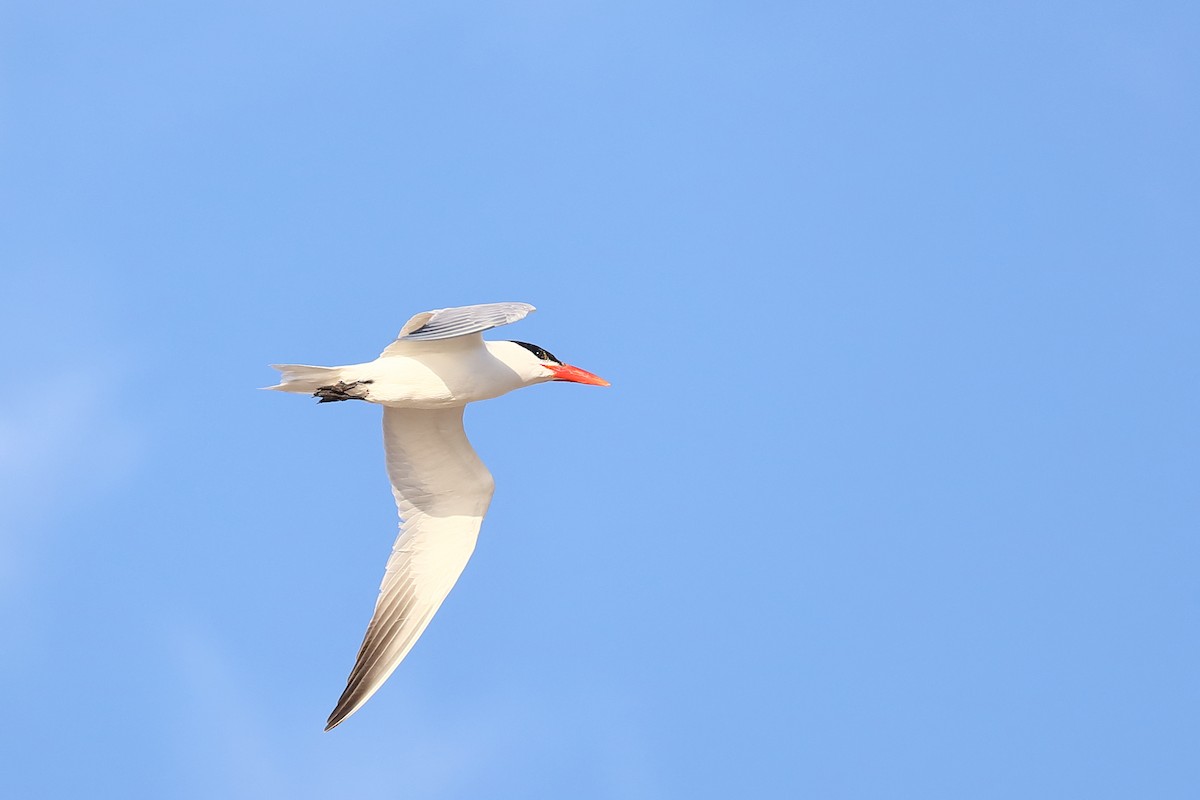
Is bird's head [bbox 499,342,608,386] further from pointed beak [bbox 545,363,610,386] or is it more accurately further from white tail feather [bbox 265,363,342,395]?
white tail feather [bbox 265,363,342,395]

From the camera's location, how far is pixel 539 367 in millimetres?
13633

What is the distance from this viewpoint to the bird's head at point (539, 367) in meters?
13.5

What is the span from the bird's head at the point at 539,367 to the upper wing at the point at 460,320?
134 centimetres

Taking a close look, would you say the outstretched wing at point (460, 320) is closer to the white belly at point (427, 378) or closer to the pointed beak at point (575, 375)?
the white belly at point (427, 378)

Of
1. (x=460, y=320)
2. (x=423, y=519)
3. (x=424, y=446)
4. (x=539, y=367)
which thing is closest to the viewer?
(x=460, y=320)

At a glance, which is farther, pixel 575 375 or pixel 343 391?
pixel 575 375

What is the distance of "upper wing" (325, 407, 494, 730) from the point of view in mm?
13773

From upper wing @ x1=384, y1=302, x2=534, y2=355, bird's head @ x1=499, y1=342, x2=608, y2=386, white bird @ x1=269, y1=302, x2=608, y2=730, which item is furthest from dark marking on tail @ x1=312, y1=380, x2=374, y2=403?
bird's head @ x1=499, y1=342, x2=608, y2=386

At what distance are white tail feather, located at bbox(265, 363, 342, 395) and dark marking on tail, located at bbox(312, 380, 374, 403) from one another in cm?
5

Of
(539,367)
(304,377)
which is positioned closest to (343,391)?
(304,377)

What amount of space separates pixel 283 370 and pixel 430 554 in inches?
104

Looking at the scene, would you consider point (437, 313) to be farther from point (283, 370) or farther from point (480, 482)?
point (480, 482)

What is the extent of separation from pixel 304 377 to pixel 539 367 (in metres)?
2.26

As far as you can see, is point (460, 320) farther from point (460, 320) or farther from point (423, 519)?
point (423, 519)
